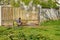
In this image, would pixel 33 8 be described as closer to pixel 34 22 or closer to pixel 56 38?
pixel 34 22

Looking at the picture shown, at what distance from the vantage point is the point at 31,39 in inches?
305

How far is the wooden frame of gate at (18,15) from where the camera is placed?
1614 cm

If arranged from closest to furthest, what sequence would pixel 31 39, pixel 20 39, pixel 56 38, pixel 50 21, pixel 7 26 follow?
pixel 20 39, pixel 31 39, pixel 56 38, pixel 7 26, pixel 50 21

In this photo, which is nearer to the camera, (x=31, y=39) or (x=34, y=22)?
(x=31, y=39)

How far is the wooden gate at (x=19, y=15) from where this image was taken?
16141 millimetres

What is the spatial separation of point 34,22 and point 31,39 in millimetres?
8449

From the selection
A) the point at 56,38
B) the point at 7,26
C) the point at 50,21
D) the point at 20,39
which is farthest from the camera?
the point at 50,21

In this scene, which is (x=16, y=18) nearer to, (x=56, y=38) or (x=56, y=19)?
(x=56, y=19)

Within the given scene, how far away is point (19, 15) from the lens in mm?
16453

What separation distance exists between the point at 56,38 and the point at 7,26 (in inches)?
194

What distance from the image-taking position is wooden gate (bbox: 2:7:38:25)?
1614 cm

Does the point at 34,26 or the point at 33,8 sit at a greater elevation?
the point at 33,8

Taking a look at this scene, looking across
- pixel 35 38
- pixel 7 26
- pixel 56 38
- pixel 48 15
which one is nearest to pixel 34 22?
pixel 7 26

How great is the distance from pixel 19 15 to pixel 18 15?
0.23 feet
